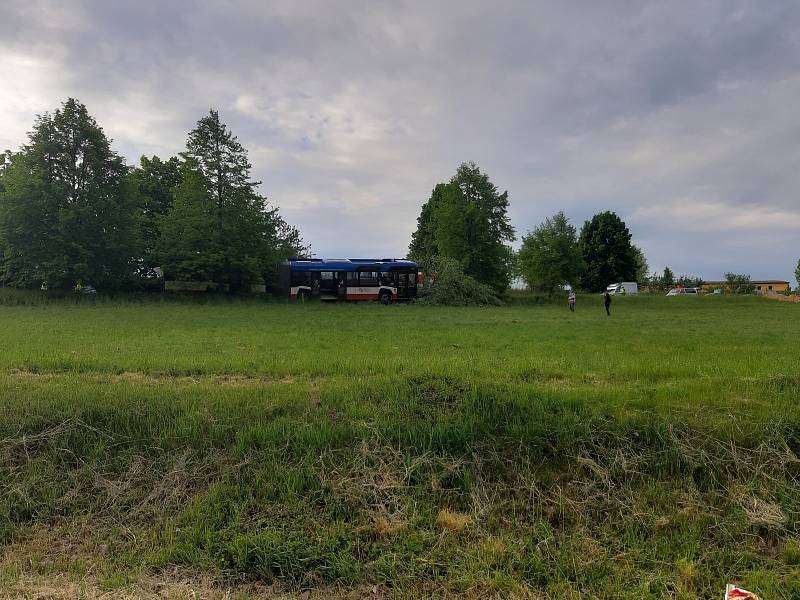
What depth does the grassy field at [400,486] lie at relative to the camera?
12.5 feet

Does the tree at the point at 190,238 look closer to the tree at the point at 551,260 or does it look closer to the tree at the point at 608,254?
the tree at the point at 551,260

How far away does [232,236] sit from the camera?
36.2m

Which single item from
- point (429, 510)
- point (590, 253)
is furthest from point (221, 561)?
point (590, 253)

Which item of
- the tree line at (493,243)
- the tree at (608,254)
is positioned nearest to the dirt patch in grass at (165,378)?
the tree line at (493,243)

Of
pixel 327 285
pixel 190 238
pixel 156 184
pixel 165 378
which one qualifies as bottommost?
pixel 165 378

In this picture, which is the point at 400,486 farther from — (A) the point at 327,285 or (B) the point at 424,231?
(B) the point at 424,231

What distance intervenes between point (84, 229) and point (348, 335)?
26.2m

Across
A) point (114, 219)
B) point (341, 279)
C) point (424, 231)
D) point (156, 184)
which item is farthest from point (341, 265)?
point (424, 231)

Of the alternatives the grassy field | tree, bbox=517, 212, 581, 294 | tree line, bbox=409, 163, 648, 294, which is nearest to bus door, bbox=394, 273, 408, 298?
Result: tree line, bbox=409, 163, 648, 294

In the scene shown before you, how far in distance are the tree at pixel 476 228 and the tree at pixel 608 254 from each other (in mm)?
25946

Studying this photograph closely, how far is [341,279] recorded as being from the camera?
119ft

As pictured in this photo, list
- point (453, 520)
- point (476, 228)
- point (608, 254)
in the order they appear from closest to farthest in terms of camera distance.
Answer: point (453, 520)
point (476, 228)
point (608, 254)

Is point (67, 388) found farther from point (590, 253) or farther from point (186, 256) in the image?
point (590, 253)

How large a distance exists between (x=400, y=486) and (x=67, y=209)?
3507 centimetres
